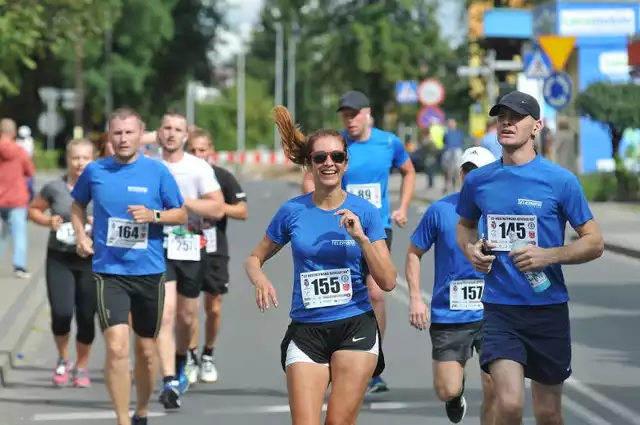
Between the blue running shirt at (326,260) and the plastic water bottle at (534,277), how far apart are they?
0.56 meters

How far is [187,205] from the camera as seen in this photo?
10938 millimetres

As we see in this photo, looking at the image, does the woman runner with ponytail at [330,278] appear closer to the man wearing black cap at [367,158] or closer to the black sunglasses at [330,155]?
the black sunglasses at [330,155]

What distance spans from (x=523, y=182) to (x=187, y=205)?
13.6ft

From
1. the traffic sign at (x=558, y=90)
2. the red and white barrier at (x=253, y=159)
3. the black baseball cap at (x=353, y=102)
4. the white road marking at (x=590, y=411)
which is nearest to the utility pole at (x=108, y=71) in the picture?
the red and white barrier at (x=253, y=159)

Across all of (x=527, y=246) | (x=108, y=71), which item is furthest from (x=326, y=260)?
(x=108, y=71)

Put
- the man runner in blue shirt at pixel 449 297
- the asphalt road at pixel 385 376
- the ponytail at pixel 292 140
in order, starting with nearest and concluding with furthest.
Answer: the ponytail at pixel 292 140 → the man runner in blue shirt at pixel 449 297 → the asphalt road at pixel 385 376

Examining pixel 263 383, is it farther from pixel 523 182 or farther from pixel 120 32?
pixel 120 32

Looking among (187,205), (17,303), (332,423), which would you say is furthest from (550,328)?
(17,303)

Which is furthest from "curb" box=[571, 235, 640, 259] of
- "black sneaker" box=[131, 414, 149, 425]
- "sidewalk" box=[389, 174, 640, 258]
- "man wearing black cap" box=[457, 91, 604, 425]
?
"man wearing black cap" box=[457, 91, 604, 425]

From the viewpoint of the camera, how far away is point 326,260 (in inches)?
285

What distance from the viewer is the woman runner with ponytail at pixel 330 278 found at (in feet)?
23.3

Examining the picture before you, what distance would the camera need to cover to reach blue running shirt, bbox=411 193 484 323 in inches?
345

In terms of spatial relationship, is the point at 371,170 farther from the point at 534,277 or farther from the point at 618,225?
the point at 618,225

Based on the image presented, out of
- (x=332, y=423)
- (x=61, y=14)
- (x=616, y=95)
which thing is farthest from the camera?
(x=616, y=95)
